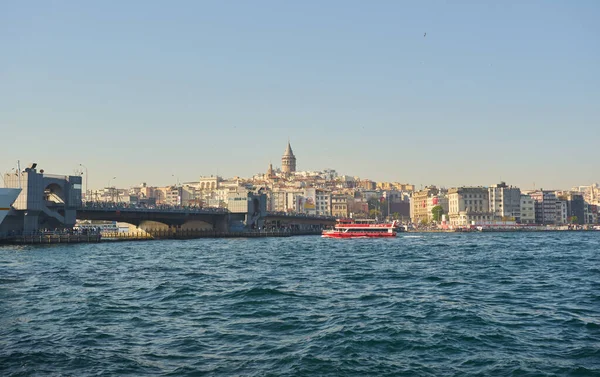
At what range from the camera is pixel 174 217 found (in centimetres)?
12019

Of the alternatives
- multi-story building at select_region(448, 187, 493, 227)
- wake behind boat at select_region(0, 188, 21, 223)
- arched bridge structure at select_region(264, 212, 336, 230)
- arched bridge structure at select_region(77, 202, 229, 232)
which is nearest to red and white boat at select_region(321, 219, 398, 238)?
arched bridge structure at select_region(77, 202, 229, 232)

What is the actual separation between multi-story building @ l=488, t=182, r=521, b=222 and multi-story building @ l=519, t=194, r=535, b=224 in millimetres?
1390

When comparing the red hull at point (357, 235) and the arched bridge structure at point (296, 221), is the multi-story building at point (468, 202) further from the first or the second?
the red hull at point (357, 235)

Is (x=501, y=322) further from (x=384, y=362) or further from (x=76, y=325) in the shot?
(x=76, y=325)

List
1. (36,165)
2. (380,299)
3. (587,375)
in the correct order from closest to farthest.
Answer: (587,375)
(380,299)
(36,165)

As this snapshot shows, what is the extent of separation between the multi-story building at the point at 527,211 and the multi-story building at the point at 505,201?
1.39m

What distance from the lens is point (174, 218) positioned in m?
123

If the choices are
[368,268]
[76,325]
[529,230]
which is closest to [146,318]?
[76,325]

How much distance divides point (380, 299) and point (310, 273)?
1352 centimetres

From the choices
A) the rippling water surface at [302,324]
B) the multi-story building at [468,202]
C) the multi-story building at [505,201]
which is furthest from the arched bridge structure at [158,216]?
the multi-story building at [505,201]

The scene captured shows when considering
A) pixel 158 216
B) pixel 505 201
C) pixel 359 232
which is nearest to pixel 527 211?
pixel 505 201

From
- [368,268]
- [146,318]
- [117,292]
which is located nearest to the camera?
[146,318]

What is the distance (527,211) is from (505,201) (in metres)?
9.24

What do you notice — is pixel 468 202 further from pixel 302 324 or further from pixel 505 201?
pixel 302 324
